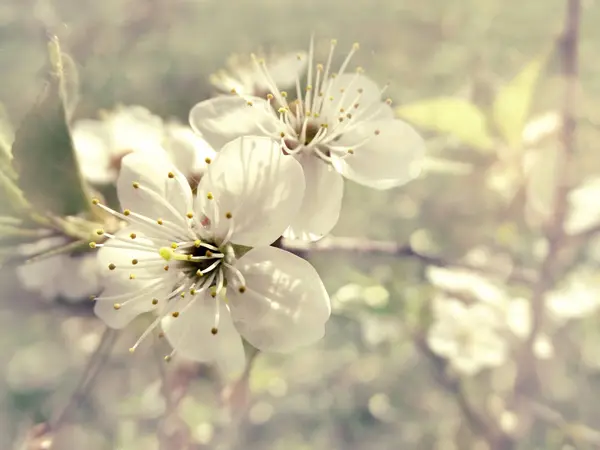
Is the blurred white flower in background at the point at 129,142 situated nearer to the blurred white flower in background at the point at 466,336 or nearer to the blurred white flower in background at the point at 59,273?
the blurred white flower in background at the point at 59,273

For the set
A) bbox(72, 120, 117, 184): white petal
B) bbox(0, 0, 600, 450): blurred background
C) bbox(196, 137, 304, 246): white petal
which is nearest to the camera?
bbox(196, 137, 304, 246): white petal

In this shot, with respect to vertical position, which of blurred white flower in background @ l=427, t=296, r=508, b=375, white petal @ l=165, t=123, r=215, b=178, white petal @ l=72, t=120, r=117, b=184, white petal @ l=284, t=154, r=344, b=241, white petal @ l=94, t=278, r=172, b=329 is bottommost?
blurred white flower in background @ l=427, t=296, r=508, b=375

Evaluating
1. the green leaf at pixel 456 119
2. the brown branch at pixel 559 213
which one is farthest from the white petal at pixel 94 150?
the brown branch at pixel 559 213

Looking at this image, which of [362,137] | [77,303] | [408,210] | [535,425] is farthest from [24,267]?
[535,425]

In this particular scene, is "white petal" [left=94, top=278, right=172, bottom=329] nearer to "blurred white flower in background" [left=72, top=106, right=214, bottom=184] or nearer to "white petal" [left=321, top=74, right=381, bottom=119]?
"blurred white flower in background" [left=72, top=106, right=214, bottom=184]

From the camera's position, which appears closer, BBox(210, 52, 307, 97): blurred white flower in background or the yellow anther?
the yellow anther

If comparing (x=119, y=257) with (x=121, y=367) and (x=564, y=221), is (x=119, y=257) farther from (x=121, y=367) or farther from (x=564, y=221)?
(x=564, y=221)

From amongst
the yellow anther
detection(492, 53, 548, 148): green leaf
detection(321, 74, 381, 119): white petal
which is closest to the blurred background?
detection(492, 53, 548, 148): green leaf

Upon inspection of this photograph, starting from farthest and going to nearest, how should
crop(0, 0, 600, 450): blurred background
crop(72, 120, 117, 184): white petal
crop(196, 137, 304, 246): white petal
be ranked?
1. crop(0, 0, 600, 450): blurred background
2. crop(72, 120, 117, 184): white petal
3. crop(196, 137, 304, 246): white petal
